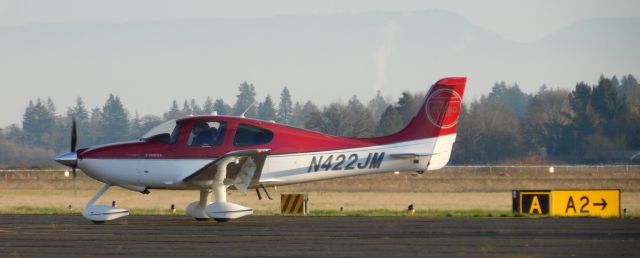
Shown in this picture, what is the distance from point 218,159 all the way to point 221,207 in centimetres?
97

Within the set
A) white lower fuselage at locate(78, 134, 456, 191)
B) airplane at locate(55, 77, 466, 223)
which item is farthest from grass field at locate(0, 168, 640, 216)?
airplane at locate(55, 77, 466, 223)

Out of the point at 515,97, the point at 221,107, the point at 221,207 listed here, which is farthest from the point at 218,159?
the point at 515,97

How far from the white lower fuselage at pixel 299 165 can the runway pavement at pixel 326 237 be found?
0.86 metres

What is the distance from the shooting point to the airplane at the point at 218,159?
928 inches

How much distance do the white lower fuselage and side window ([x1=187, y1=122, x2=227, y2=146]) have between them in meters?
0.38

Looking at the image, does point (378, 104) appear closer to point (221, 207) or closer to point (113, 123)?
point (113, 123)

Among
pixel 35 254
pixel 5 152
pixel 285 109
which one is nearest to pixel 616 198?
pixel 35 254

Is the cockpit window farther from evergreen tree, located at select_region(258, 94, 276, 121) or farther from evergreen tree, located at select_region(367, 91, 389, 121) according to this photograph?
evergreen tree, located at select_region(367, 91, 389, 121)

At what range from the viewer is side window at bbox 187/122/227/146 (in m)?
23.9

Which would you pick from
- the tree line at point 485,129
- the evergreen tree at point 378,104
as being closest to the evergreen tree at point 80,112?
the tree line at point 485,129

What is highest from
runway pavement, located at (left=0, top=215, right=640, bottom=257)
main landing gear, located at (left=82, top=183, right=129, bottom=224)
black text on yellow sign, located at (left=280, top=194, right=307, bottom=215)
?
black text on yellow sign, located at (left=280, top=194, right=307, bottom=215)

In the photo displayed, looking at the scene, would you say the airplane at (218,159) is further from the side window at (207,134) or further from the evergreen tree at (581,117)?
the evergreen tree at (581,117)

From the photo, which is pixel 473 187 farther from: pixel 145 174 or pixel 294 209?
pixel 145 174

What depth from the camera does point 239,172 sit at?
2394 centimetres
